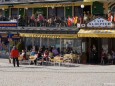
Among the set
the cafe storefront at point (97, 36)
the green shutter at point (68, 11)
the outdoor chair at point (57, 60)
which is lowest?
the outdoor chair at point (57, 60)

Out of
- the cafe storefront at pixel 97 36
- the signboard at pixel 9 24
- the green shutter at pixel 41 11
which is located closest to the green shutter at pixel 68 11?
the green shutter at pixel 41 11

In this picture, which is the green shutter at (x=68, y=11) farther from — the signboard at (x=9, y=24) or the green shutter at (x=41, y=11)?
the signboard at (x=9, y=24)

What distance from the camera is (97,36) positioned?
36.1 metres

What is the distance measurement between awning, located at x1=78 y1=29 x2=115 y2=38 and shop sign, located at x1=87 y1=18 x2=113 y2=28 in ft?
1.49

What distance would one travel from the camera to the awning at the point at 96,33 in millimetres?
35562

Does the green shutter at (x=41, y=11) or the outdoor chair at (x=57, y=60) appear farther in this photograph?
the green shutter at (x=41, y=11)

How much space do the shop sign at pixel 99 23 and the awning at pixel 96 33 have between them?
454 mm

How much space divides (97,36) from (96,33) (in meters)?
0.32

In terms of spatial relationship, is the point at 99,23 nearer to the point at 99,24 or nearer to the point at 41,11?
the point at 99,24

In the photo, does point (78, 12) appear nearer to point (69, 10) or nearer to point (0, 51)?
point (69, 10)

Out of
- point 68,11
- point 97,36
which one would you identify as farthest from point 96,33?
point 68,11

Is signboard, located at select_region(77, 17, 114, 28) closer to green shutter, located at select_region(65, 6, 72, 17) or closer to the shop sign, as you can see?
the shop sign

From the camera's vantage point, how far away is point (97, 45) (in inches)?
1571

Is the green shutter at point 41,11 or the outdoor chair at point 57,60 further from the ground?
the green shutter at point 41,11
